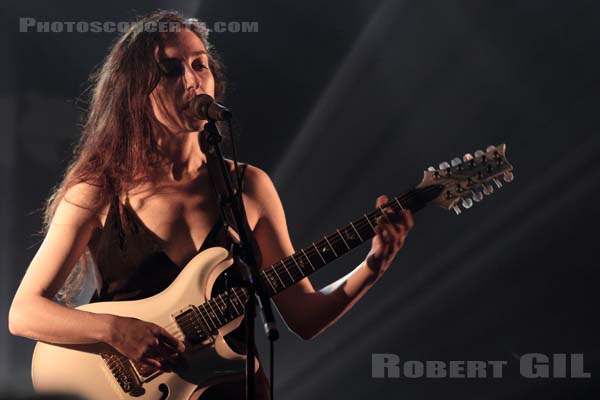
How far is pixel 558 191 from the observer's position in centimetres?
304

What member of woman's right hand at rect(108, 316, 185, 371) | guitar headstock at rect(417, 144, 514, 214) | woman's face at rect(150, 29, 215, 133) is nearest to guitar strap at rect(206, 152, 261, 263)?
woman's face at rect(150, 29, 215, 133)

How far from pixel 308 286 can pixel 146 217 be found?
0.60 meters

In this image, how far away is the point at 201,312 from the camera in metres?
2.61

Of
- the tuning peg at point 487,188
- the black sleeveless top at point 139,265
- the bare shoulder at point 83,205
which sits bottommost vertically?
the black sleeveless top at point 139,265

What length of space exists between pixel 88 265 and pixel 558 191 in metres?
1.71

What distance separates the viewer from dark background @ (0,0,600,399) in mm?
2953

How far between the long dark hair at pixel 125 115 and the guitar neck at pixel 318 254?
0.56 metres

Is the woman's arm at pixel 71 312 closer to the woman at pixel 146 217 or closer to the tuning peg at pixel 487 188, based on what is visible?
the woman at pixel 146 217

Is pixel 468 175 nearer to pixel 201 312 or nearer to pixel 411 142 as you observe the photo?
pixel 411 142

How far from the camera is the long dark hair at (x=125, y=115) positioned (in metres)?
2.83

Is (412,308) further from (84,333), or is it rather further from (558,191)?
(84,333)

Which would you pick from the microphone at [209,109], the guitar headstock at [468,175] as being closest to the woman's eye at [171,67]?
the microphone at [209,109]

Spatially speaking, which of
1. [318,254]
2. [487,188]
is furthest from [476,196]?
[318,254]

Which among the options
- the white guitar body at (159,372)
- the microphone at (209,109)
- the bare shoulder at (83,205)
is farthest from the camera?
the bare shoulder at (83,205)
